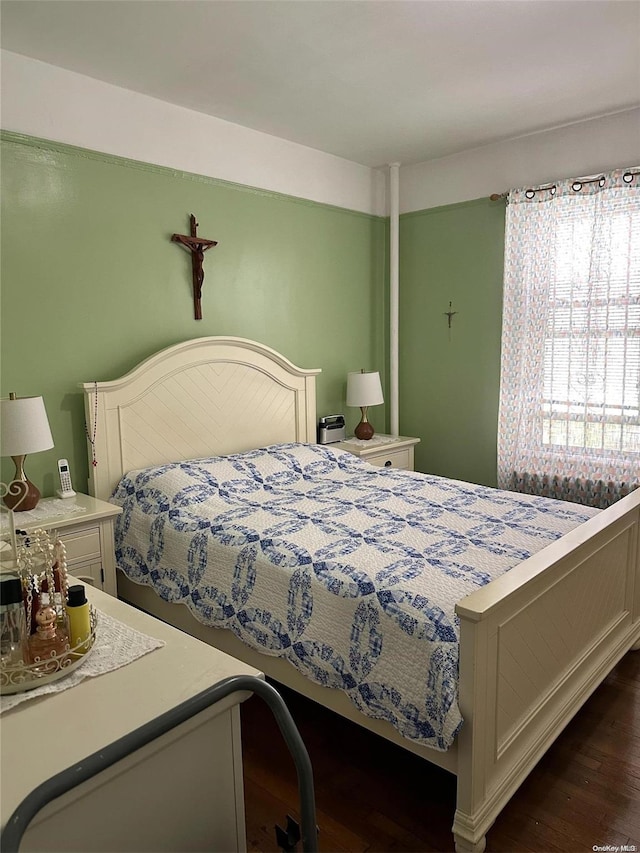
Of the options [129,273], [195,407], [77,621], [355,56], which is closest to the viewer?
[77,621]

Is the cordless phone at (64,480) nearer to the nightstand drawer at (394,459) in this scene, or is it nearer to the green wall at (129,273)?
the green wall at (129,273)

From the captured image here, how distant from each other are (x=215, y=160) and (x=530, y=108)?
67.7 inches

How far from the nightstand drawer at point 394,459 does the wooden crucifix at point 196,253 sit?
145 centimetres

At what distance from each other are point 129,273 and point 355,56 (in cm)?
144

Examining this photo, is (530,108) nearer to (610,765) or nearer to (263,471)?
(263,471)

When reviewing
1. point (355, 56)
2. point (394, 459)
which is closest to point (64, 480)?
point (394, 459)

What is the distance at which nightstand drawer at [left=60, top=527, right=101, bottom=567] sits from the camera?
2541mm

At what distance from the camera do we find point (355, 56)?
2691 millimetres

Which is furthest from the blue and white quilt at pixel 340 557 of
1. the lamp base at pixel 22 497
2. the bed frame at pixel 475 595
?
the lamp base at pixel 22 497

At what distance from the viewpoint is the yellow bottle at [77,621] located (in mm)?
1281

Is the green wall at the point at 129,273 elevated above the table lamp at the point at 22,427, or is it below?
above

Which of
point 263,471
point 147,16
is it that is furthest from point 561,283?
point 147,16

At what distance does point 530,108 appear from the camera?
11.0ft

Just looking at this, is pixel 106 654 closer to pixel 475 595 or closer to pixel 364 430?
pixel 475 595
